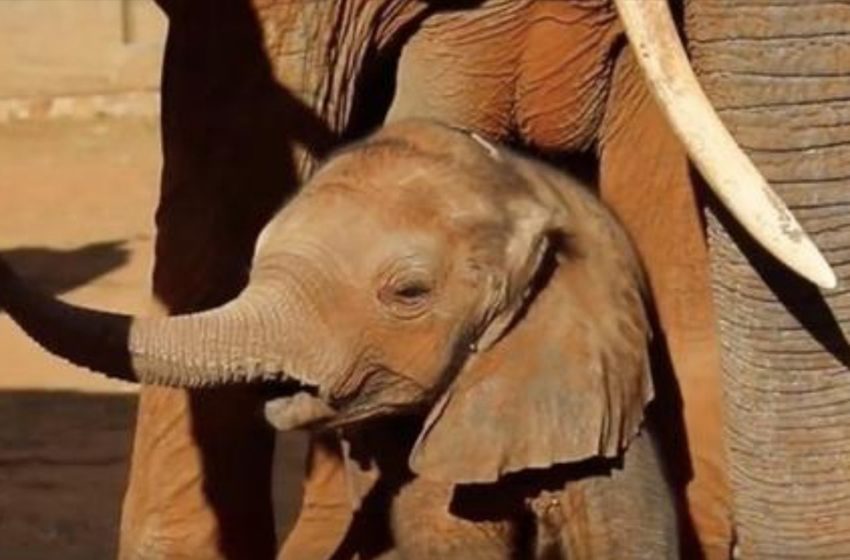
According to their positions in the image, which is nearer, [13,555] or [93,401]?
[13,555]

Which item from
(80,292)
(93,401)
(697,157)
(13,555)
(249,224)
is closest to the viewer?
(697,157)

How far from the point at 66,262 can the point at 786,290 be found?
389 cm

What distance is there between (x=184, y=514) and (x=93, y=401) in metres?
1.96

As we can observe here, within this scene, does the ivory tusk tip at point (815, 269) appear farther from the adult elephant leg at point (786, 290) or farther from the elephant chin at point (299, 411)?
the elephant chin at point (299, 411)

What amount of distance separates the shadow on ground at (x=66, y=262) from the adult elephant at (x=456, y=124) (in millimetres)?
2853

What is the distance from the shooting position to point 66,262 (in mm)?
7359

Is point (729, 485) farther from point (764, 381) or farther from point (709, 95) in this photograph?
point (709, 95)

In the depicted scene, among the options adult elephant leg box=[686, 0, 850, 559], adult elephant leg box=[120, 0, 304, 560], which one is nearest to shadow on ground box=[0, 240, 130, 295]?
adult elephant leg box=[120, 0, 304, 560]

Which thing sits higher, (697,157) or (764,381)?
(697,157)

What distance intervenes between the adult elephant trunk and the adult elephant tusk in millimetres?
377

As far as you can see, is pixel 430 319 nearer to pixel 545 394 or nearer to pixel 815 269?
pixel 545 394

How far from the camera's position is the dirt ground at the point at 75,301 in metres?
5.38

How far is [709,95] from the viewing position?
356 cm

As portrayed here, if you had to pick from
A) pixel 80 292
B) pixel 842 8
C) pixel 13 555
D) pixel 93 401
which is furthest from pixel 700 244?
pixel 80 292
